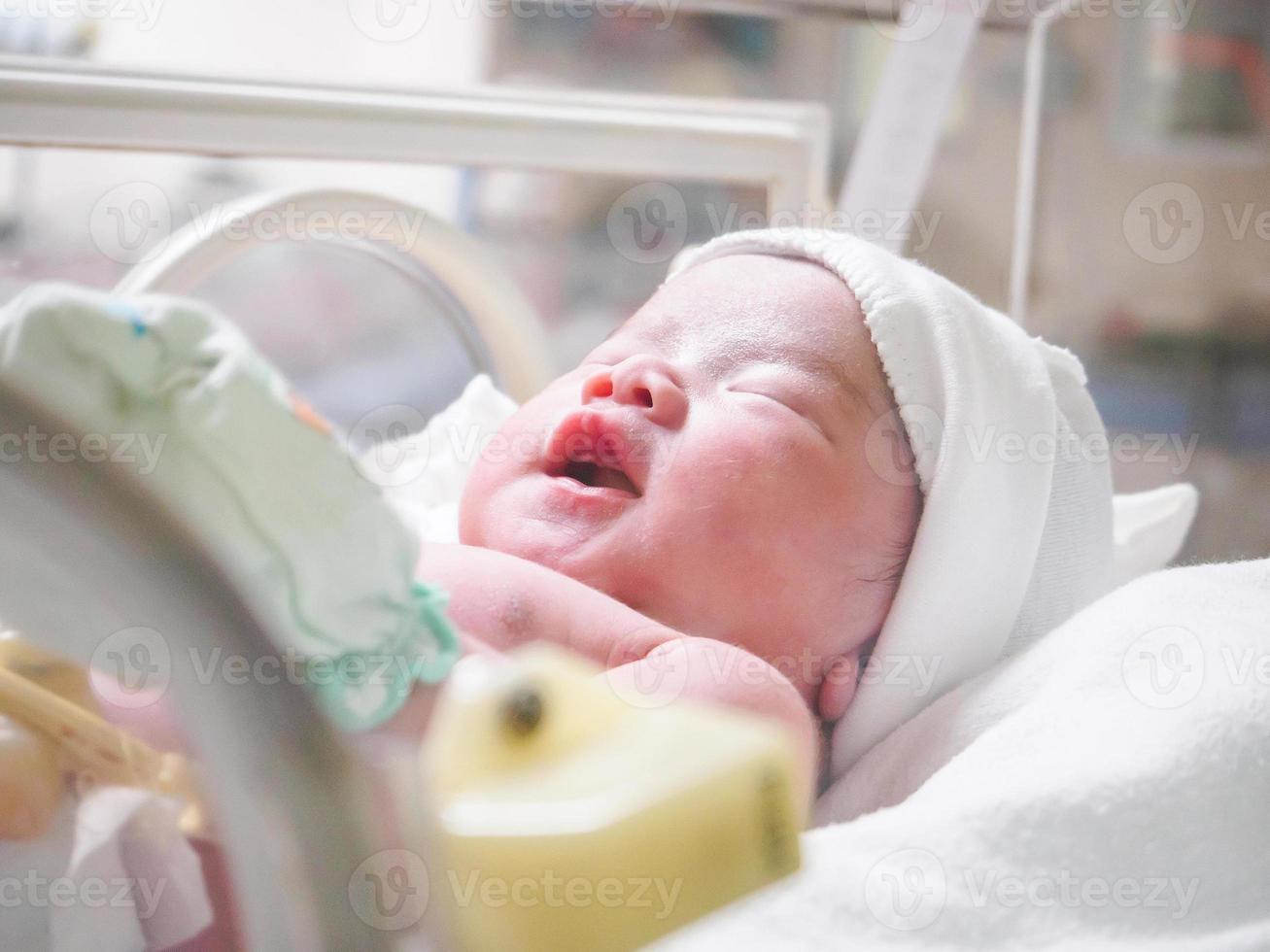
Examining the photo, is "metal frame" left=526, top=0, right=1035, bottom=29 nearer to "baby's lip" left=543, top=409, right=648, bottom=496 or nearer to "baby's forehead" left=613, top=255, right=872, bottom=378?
"baby's forehead" left=613, top=255, right=872, bottom=378

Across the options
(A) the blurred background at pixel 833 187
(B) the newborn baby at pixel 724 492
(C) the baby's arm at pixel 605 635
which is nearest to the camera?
(C) the baby's arm at pixel 605 635

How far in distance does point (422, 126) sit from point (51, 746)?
2.78 ft

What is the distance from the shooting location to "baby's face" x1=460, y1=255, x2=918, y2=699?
0.75 m

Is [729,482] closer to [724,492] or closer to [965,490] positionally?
[724,492]

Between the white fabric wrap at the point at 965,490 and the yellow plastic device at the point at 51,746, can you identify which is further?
the white fabric wrap at the point at 965,490

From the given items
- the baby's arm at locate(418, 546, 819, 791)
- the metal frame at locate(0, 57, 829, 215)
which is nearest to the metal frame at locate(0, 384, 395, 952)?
the baby's arm at locate(418, 546, 819, 791)

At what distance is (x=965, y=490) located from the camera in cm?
82

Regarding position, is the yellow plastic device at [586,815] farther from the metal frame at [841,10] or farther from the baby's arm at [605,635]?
the metal frame at [841,10]

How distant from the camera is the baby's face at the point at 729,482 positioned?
2.48ft

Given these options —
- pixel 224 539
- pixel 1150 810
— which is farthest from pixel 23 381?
pixel 1150 810

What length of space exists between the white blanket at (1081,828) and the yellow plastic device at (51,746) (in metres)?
0.21

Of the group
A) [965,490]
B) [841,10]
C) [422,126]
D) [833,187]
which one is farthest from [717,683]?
[833,187]

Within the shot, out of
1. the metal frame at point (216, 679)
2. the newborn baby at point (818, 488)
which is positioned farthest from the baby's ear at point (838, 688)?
the metal frame at point (216, 679)

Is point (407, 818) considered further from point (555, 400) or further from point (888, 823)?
point (555, 400)
